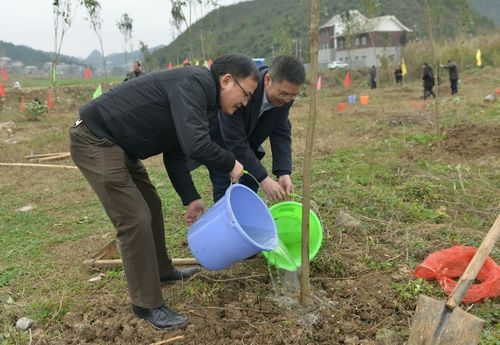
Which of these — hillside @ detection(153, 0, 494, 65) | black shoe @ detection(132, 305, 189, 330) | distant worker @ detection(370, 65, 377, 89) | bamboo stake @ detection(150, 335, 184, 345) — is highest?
hillside @ detection(153, 0, 494, 65)

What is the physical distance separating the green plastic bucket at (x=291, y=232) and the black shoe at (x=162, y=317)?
0.61 meters

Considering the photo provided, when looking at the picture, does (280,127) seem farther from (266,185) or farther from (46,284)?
(46,284)

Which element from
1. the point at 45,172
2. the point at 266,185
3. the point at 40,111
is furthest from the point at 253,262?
the point at 40,111

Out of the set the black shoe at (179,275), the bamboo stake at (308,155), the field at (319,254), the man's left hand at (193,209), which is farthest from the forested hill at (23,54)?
the bamboo stake at (308,155)

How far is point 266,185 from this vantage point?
2662mm

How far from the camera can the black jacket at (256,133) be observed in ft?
8.89

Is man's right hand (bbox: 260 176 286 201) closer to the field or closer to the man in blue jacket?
the man in blue jacket

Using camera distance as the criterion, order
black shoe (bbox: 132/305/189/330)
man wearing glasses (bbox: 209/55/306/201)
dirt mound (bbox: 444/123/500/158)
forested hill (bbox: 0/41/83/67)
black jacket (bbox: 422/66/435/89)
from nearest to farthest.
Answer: black shoe (bbox: 132/305/189/330), man wearing glasses (bbox: 209/55/306/201), dirt mound (bbox: 444/123/500/158), black jacket (bbox: 422/66/435/89), forested hill (bbox: 0/41/83/67)

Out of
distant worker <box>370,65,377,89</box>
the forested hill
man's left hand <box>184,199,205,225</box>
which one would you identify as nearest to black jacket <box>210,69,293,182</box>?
man's left hand <box>184,199,205,225</box>

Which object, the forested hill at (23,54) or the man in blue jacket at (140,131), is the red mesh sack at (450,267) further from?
the forested hill at (23,54)

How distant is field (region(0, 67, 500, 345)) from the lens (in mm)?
2371

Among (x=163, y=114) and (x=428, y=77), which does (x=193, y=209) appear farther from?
(x=428, y=77)

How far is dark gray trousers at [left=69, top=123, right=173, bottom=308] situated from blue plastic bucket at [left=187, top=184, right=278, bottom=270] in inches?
9.8

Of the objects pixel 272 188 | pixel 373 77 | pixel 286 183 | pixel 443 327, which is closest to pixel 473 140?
pixel 286 183
